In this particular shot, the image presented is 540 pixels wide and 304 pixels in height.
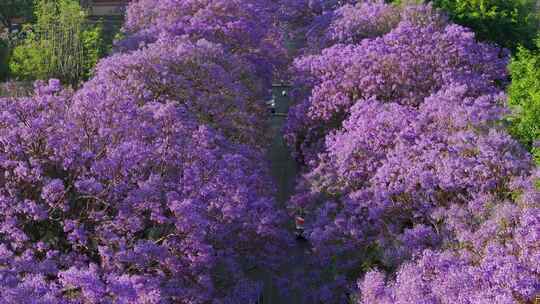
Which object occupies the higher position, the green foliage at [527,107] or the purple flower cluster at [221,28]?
the green foliage at [527,107]

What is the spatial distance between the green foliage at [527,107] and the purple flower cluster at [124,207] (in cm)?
680

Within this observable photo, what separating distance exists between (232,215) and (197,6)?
14936mm

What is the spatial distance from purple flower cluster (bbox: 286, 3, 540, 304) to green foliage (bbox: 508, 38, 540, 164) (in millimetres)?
411

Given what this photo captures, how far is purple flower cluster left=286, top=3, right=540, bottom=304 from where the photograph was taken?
12555mm

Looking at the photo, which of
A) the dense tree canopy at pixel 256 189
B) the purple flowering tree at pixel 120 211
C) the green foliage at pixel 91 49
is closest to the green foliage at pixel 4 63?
the green foliage at pixel 91 49

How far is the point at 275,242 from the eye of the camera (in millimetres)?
15578

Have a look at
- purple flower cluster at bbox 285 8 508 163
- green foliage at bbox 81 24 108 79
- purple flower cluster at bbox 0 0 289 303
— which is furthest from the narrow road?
green foliage at bbox 81 24 108 79

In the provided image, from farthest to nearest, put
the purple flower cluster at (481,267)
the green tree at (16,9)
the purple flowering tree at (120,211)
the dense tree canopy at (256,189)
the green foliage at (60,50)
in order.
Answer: the green tree at (16,9)
the green foliage at (60,50)
the dense tree canopy at (256,189)
the purple flowering tree at (120,211)
the purple flower cluster at (481,267)

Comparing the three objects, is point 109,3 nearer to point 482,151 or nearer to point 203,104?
point 203,104

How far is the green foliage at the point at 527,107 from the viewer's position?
18.1 m

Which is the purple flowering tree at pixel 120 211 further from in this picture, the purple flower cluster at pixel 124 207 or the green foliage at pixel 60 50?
the green foliage at pixel 60 50

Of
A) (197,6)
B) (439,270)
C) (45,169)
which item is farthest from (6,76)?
(439,270)

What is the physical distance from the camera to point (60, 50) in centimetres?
3425

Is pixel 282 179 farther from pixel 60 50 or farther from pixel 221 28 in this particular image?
pixel 60 50
